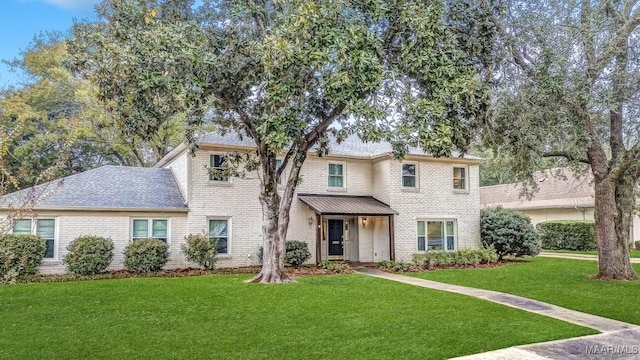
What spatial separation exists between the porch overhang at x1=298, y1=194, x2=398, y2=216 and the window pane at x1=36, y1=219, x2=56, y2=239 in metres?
9.15

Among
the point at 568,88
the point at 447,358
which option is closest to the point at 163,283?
the point at 447,358

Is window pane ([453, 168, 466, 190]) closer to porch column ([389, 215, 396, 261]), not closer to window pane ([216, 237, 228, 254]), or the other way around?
porch column ([389, 215, 396, 261])

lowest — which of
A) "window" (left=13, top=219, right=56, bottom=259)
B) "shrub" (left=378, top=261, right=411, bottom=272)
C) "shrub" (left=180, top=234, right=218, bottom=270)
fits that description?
"shrub" (left=378, top=261, right=411, bottom=272)

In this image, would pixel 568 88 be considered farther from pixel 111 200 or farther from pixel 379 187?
pixel 111 200

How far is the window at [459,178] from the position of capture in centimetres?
2200

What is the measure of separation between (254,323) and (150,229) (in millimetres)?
10256

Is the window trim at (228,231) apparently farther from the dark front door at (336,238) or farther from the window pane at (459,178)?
the window pane at (459,178)

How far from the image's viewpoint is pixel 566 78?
38.1 ft

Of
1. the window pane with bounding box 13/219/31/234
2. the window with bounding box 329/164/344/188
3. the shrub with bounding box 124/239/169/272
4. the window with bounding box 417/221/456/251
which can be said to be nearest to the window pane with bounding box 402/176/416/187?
the window with bounding box 417/221/456/251

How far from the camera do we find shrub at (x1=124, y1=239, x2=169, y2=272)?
1639 centimetres

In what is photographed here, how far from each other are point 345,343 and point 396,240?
13.4m

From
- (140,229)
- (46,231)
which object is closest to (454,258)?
(140,229)

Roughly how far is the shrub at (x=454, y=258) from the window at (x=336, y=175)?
4.48m

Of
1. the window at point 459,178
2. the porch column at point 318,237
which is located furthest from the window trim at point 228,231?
the window at point 459,178
